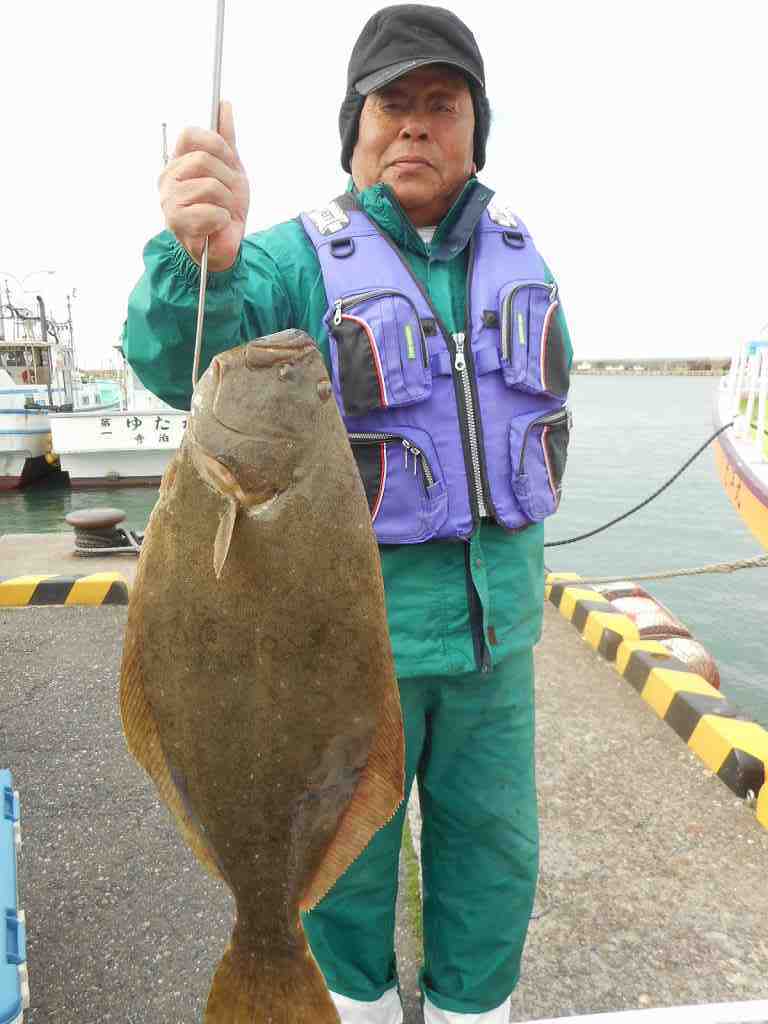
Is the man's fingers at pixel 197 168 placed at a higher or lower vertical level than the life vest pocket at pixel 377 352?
higher

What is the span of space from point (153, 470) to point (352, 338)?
20141 mm

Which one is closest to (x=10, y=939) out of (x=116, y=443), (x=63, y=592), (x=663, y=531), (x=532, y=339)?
(x=532, y=339)

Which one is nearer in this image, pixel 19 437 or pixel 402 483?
pixel 402 483

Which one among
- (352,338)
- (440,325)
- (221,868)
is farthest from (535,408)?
(221,868)

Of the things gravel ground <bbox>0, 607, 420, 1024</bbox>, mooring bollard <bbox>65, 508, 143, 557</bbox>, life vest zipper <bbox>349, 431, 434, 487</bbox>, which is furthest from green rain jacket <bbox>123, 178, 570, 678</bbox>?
mooring bollard <bbox>65, 508, 143, 557</bbox>

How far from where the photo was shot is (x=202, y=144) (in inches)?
60.8

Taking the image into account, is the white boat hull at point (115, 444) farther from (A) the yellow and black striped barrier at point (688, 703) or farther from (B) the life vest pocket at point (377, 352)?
(B) the life vest pocket at point (377, 352)

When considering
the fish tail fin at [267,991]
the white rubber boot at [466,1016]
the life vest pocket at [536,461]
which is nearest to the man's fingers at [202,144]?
the life vest pocket at [536,461]

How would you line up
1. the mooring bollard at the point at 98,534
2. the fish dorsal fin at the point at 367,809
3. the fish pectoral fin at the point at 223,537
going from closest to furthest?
the fish pectoral fin at the point at 223,537 < the fish dorsal fin at the point at 367,809 < the mooring bollard at the point at 98,534

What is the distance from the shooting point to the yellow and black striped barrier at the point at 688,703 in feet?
12.3

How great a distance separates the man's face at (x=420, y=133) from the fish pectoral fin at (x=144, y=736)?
1.51 meters

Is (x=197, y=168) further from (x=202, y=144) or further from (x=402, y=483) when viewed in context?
(x=402, y=483)

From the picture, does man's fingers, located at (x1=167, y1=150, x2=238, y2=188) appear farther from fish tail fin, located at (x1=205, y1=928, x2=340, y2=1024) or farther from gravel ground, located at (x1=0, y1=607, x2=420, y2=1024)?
gravel ground, located at (x1=0, y1=607, x2=420, y2=1024)

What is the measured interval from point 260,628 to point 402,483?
30.2 inches
